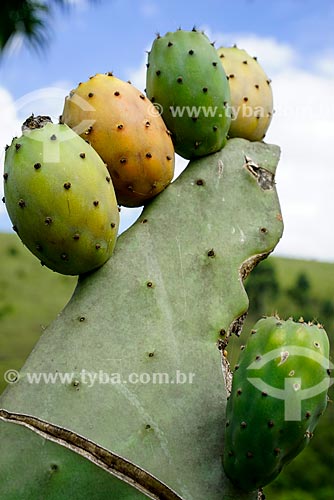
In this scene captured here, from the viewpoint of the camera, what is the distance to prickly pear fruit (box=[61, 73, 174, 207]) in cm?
152

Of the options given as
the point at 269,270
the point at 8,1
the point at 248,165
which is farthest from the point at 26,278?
the point at 248,165

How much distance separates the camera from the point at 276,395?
47.8 inches

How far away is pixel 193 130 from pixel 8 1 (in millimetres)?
5124

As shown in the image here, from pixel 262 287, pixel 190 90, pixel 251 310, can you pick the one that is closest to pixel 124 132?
pixel 190 90

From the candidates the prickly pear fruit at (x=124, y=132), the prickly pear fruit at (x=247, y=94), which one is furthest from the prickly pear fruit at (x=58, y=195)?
the prickly pear fruit at (x=247, y=94)

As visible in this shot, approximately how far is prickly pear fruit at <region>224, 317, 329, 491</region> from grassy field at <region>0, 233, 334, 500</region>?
7094 mm

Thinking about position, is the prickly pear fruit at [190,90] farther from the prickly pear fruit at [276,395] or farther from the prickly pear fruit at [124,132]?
the prickly pear fruit at [276,395]

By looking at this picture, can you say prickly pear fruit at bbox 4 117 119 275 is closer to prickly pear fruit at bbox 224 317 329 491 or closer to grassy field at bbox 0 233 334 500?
prickly pear fruit at bbox 224 317 329 491

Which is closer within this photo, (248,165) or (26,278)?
(248,165)

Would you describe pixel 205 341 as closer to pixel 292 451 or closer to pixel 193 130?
pixel 292 451

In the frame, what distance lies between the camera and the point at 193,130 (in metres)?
1.66

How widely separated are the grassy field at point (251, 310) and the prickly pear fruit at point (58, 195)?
22.7ft

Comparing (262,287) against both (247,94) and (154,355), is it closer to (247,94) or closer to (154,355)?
(247,94)

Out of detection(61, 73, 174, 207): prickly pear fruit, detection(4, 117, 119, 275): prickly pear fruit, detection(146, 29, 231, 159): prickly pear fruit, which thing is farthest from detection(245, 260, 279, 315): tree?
detection(4, 117, 119, 275): prickly pear fruit
